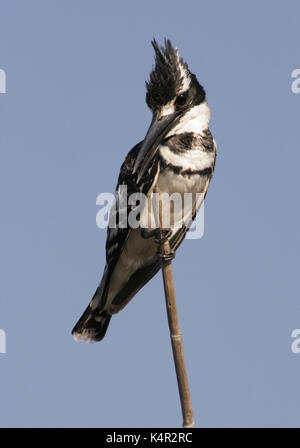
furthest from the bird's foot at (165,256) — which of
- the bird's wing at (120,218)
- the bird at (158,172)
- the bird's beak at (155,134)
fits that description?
the bird's wing at (120,218)

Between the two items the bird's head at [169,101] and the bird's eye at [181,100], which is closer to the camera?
the bird's head at [169,101]

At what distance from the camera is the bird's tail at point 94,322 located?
6949 mm

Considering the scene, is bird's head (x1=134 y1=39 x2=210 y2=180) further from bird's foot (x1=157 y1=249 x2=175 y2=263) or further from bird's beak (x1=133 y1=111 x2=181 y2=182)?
bird's foot (x1=157 y1=249 x2=175 y2=263)

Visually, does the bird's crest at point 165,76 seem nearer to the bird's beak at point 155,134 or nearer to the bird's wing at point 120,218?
the bird's beak at point 155,134

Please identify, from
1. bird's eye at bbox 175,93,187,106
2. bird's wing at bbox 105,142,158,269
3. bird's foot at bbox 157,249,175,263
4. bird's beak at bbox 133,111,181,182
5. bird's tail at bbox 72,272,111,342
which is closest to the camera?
bird's foot at bbox 157,249,175,263

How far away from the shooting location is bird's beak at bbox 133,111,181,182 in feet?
19.3

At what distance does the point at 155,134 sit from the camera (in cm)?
588

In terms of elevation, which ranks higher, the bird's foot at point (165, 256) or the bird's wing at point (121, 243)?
the bird's wing at point (121, 243)

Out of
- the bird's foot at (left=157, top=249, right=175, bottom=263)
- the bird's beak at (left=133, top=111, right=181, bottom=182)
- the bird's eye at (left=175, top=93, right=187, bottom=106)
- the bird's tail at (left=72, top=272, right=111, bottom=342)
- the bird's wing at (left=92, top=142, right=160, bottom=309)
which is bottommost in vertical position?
the bird's tail at (left=72, top=272, right=111, bottom=342)

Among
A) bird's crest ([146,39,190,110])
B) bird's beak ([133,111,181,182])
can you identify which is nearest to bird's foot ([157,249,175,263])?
bird's beak ([133,111,181,182])

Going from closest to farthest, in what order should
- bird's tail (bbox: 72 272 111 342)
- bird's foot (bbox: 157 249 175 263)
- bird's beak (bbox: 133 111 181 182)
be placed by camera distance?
1. bird's foot (bbox: 157 249 175 263)
2. bird's beak (bbox: 133 111 181 182)
3. bird's tail (bbox: 72 272 111 342)

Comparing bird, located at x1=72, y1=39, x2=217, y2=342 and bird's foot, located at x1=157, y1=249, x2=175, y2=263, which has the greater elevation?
bird, located at x1=72, y1=39, x2=217, y2=342

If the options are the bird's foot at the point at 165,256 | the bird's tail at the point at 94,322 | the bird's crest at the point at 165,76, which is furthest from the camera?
the bird's tail at the point at 94,322
